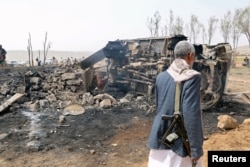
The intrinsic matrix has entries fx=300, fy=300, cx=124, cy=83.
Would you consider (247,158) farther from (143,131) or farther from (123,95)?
(123,95)

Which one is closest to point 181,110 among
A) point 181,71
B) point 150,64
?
point 181,71

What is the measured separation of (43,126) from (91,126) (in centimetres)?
140

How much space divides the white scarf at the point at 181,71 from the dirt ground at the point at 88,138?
Answer: 296cm

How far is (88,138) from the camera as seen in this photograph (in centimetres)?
749

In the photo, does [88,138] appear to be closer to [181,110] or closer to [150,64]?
[181,110]

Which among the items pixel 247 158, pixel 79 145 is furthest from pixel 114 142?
pixel 247 158

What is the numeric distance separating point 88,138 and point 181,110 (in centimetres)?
490

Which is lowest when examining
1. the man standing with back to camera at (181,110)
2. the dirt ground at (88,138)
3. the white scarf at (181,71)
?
the dirt ground at (88,138)

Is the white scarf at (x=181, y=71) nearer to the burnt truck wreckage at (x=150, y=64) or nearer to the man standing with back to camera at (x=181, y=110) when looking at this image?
the man standing with back to camera at (x=181, y=110)

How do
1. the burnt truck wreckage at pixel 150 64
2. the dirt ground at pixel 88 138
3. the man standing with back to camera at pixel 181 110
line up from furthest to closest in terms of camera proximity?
the burnt truck wreckage at pixel 150 64, the dirt ground at pixel 88 138, the man standing with back to camera at pixel 181 110

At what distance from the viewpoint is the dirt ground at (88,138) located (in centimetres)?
610

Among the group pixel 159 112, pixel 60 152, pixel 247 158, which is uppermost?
pixel 159 112

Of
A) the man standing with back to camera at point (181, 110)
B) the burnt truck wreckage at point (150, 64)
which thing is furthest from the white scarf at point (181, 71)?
the burnt truck wreckage at point (150, 64)

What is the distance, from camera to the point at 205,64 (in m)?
10.8
